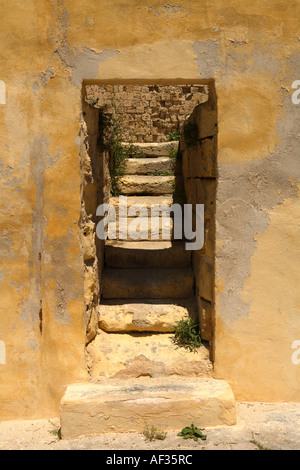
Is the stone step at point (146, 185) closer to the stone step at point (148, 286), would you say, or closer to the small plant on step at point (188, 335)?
the stone step at point (148, 286)

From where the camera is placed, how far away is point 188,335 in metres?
4.30

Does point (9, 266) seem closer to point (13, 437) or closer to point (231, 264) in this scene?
point (13, 437)

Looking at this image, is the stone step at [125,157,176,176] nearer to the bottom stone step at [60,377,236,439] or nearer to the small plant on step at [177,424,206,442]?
the bottom stone step at [60,377,236,439]

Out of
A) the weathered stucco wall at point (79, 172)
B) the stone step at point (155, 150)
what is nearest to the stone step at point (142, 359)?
the weathered stucco wall at point (79, 172)

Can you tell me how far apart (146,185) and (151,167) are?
0.61 metres

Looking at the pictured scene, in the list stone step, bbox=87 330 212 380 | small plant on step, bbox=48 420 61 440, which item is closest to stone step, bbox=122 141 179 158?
stone step, bbox=87 330 212 380

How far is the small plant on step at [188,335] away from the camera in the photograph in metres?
4.23

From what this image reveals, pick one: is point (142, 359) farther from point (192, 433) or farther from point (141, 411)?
point (192, 433)

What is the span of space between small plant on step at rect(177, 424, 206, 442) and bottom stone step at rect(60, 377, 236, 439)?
5 cm

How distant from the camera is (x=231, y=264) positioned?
388 cm

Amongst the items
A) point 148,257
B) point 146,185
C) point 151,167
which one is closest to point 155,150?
point 151,167

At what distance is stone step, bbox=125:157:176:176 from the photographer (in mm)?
7430

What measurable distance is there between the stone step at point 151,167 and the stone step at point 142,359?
366 centimetres

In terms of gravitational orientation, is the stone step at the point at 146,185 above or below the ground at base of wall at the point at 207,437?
above
